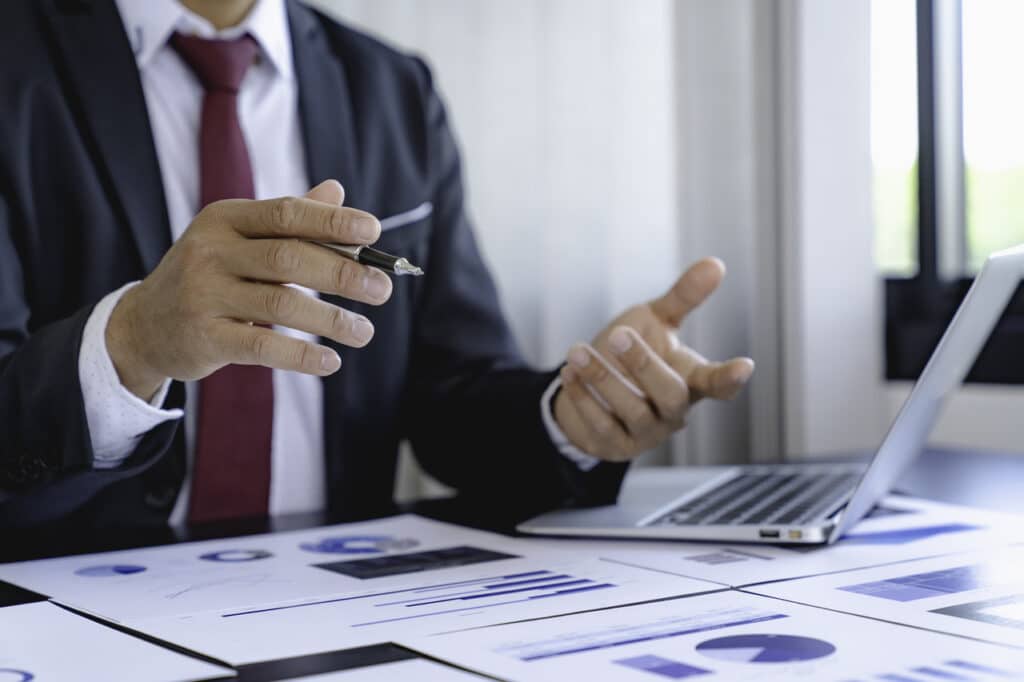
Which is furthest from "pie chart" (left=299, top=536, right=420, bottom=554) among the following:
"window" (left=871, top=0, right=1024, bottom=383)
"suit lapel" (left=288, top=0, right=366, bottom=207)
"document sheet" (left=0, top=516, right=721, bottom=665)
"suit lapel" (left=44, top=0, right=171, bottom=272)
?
"window" (left=871, top=0, right=1024, bottom=383)

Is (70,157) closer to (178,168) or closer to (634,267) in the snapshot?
(178,168)

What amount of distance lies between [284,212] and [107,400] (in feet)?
0.83

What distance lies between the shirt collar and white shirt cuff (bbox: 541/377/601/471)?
53cm

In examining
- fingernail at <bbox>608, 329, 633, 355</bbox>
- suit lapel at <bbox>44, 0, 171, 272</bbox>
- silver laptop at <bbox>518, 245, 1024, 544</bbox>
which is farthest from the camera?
suit lapel at <bbox>44, 0, 171, 272</bbox>

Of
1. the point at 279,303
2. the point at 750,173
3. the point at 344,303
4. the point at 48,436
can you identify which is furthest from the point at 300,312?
the point at 750,173

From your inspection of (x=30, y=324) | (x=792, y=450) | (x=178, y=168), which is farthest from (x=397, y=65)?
(x=792, y=450)

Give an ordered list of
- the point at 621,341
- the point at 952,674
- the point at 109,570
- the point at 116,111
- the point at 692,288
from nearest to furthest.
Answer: the point at 952,674 < the point at 109,570 < the point at 621,341 < the point at 692,288 < the point at 116,111

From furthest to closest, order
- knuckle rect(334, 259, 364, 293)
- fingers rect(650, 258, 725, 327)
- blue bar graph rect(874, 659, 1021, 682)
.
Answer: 1. fingers rect(650, 258, 725, 327)
2. knuckle rect(334, 259, 364, 293)
3. blue bar graph rect(874, 659, 1021, 682)

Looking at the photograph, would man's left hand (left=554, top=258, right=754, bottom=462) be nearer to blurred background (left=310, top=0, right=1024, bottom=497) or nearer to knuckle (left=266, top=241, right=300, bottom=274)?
knuckle (left=266, top=241, right=300, bottom=274)

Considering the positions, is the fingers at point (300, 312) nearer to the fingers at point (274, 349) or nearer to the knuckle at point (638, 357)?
the fingers at point (274, 349)

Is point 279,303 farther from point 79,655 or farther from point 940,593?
point 940,593

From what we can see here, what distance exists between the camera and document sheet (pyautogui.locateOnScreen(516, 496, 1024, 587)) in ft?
2.61

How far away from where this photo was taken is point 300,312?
77 centimetres

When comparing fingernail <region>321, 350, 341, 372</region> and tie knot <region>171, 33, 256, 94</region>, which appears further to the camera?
tie knot <region>171, 33, 256, 94</region>
